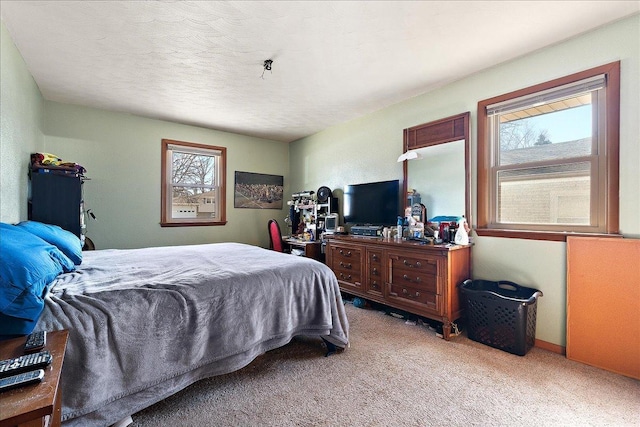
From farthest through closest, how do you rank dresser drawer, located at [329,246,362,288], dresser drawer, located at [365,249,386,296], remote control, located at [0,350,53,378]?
dresser drawer, located at [329,246,362,288] → dresser drawer, located at [365,249,386,296] → remote control, located at [0,350,53,378]

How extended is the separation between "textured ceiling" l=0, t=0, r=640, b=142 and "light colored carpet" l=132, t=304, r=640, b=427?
8.28ft

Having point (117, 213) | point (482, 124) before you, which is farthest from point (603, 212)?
point (117, 213)

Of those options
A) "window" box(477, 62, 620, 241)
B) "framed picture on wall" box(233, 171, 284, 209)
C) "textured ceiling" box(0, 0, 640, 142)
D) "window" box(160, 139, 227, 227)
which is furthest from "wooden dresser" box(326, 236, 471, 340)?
"window" box(160, 139, 227, 227)

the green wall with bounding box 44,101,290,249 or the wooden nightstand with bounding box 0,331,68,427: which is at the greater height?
the green wall with bounding box 44,101,290,249

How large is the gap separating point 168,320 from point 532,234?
285 cm

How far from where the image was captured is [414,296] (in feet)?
8.92

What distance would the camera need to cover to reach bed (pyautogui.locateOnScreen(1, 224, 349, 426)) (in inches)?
50.3

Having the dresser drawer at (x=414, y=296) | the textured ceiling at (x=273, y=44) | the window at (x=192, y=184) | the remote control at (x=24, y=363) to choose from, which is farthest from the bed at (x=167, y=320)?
the window at (x=192, y=184)

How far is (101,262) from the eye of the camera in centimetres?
224

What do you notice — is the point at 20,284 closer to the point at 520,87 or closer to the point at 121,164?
the point at 121,164

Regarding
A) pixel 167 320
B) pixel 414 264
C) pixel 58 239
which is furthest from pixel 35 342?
pixel 414 264

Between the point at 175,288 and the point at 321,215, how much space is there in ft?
9.75

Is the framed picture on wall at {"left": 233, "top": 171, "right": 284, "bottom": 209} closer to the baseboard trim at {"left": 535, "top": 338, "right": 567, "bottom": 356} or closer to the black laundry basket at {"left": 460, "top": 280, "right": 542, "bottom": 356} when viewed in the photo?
the black laundry basket at {"left": 460, "top": 280, "right": 542, "bottom": 356}

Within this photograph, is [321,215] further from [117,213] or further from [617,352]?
[617,352]
